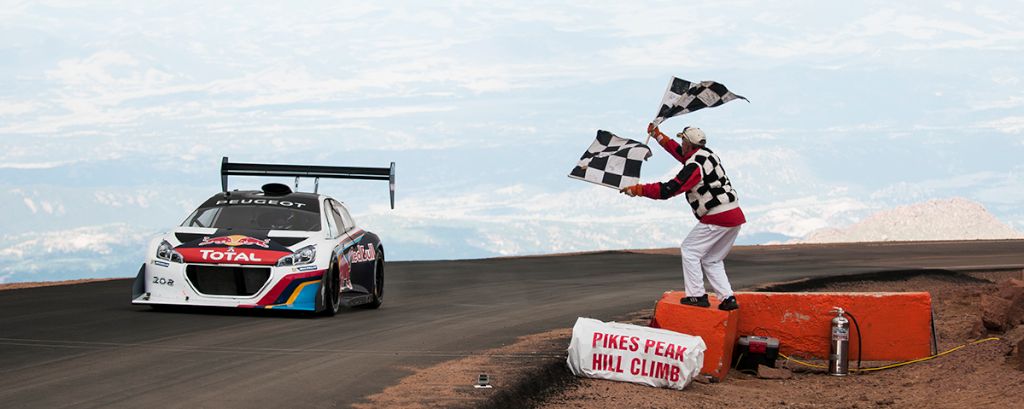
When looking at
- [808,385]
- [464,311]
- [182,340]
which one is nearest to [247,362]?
[182,340]

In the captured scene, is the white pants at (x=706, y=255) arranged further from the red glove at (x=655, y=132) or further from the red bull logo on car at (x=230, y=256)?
the red bull logo on car at (x=230, y=256)

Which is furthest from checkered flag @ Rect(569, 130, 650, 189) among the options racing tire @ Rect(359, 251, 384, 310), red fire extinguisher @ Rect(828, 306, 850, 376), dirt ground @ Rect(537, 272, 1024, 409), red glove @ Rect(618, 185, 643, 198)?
racing tire @ Rect(359, 251, 384, 310)

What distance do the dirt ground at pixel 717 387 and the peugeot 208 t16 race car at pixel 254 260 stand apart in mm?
2797

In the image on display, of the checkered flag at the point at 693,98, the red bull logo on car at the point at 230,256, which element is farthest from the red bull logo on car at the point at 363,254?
the checkered flag at the point at 693,98

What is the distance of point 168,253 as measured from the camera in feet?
50.3

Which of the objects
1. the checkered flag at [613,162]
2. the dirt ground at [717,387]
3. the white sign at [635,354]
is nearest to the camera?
the dirt ground at [717,387]

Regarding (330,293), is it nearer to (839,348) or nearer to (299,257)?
(299,257)

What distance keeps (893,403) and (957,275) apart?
17601 mm

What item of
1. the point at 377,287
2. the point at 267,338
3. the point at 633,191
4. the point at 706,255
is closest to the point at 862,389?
the point at 706,255

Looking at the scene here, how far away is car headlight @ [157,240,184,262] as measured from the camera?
1525cm

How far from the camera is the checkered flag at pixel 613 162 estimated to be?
42.4 feet

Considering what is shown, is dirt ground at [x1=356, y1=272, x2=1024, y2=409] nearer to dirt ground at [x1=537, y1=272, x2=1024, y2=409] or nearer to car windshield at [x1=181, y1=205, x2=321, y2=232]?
dirt ground at [x1=537, y1=272, x2=1024, y2=409]

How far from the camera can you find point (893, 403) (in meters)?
11.5

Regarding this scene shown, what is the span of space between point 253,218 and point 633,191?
5915 mm
